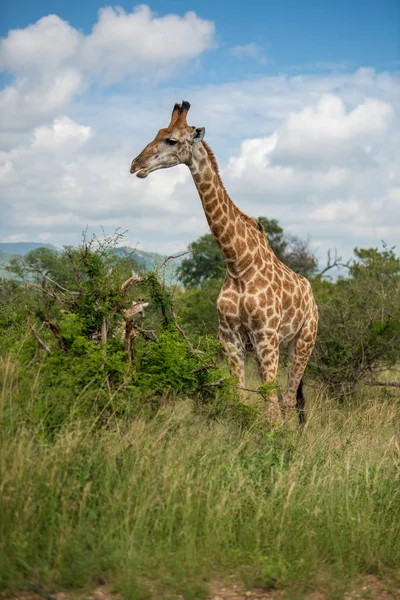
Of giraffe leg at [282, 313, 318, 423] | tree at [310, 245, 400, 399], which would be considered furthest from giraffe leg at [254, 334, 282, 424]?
tree at [310, 245, 400, 399]

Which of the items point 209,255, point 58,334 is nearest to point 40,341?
point 58,334

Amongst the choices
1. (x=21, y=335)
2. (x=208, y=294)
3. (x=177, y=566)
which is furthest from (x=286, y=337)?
(x=208, y=294)

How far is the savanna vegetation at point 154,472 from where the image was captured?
4.31 m

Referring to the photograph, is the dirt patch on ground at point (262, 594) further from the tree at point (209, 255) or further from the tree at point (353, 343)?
the tree at point (209, 255)

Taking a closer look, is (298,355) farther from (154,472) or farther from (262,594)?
(262,594)

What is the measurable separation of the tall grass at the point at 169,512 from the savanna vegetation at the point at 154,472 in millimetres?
12

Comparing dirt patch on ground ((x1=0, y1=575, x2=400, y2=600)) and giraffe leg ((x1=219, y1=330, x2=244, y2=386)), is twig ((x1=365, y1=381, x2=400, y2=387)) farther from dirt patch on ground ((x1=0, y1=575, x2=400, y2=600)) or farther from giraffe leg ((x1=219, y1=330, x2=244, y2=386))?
dirt patch on ground ((x1=0, y1=575, x2=400, y2=600))

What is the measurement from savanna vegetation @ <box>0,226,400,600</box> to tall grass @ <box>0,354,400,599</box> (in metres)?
0.01

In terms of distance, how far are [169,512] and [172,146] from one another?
3.83 meters

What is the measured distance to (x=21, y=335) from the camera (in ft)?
21.7

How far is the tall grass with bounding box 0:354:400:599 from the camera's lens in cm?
423

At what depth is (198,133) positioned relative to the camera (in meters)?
7.42

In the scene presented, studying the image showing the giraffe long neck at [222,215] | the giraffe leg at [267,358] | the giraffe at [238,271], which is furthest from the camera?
the giraffe leg at [267,358]

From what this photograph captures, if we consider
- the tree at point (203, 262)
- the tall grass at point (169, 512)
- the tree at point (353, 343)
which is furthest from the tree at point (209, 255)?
the tall grass at point (169, 512)
